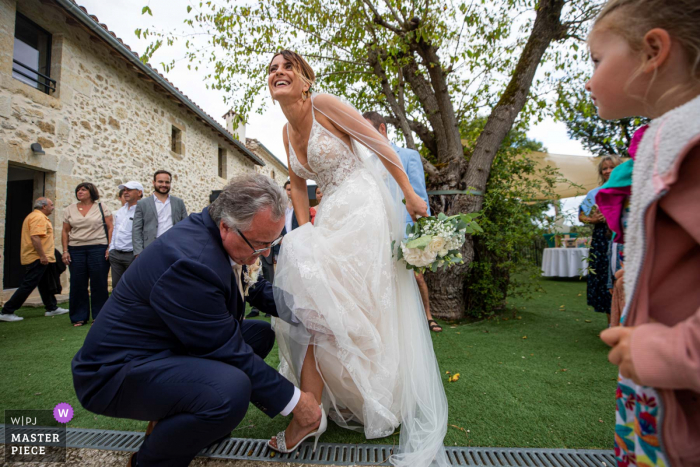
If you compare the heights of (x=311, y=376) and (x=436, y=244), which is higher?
(x=436, y=244)

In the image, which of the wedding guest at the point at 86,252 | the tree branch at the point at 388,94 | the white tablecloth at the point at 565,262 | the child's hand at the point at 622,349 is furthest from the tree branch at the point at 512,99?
the white tablecloth at the point at 565,262

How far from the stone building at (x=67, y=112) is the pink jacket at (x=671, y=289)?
25.5 ft

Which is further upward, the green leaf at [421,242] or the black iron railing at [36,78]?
the black iron railing at [36,78]

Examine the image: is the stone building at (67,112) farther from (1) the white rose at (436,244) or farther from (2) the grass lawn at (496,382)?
(1) the white rose at (436,244)

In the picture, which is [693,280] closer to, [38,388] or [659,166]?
[659,166]

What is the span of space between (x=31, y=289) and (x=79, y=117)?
12.0ft

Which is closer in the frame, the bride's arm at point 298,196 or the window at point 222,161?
the bride's arm at point 298,196

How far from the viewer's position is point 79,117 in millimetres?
7023

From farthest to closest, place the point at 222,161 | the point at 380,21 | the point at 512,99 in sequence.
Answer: the point at 222,161
the point at 380,21
the point at 512,99

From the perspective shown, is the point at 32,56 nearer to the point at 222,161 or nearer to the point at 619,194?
the point at 222,161

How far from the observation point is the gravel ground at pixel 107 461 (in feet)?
5.57

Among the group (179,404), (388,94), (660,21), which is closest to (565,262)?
(388,94)

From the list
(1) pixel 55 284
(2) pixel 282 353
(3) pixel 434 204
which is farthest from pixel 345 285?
(1) pixel 55 284

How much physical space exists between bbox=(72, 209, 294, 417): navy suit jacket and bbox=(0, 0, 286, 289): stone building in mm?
6050
